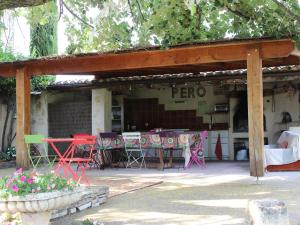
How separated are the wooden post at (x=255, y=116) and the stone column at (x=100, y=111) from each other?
5.63 m

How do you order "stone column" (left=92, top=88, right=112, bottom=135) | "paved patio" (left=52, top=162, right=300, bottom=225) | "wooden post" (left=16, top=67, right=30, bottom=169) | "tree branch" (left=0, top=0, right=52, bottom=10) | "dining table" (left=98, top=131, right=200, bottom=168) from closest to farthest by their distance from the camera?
1. "tree branch" (left=0, top=0, right=52, bottom=10)
2. "paved patio" (left=52, top=162, right=300, bottom=225)
3. "dining table" (left=98, top=131, right=200, bottom=168)
4. "wooden post" (left=16, top=67, right=30, bottom=169)
5. "stone column" (left=92, top=88, right=112, bottom=135)

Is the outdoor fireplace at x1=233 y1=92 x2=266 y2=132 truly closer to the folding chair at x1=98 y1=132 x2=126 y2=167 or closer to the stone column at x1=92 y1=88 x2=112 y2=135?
the stone column at x1=92 y1=88 x2=112 y2=135

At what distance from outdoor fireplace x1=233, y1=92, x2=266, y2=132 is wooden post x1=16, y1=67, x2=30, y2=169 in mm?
5708

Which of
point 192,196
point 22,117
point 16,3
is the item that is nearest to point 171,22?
point 192,196

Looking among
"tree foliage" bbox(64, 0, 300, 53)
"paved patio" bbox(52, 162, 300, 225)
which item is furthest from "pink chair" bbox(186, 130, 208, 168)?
"tree foliage" bbox(64, 0, 300, 53)

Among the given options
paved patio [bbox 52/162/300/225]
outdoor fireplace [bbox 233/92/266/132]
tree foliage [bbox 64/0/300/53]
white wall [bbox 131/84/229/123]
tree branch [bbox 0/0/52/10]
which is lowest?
paved patio [bbox 52/162/300/225]

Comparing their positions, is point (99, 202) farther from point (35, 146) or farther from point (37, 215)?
point (35, 146)

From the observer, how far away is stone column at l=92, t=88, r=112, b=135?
540 inches

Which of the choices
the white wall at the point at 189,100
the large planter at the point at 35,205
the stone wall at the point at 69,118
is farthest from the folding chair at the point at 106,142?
the large planter at the point at 35,205

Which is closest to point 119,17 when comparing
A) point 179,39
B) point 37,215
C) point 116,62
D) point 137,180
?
point 179,39

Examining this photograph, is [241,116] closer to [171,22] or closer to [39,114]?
[39,114]

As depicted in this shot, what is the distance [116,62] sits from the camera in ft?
34.6

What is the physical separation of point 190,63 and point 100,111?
4.58m

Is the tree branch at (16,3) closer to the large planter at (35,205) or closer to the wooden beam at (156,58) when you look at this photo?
the large planter at (35,205)
